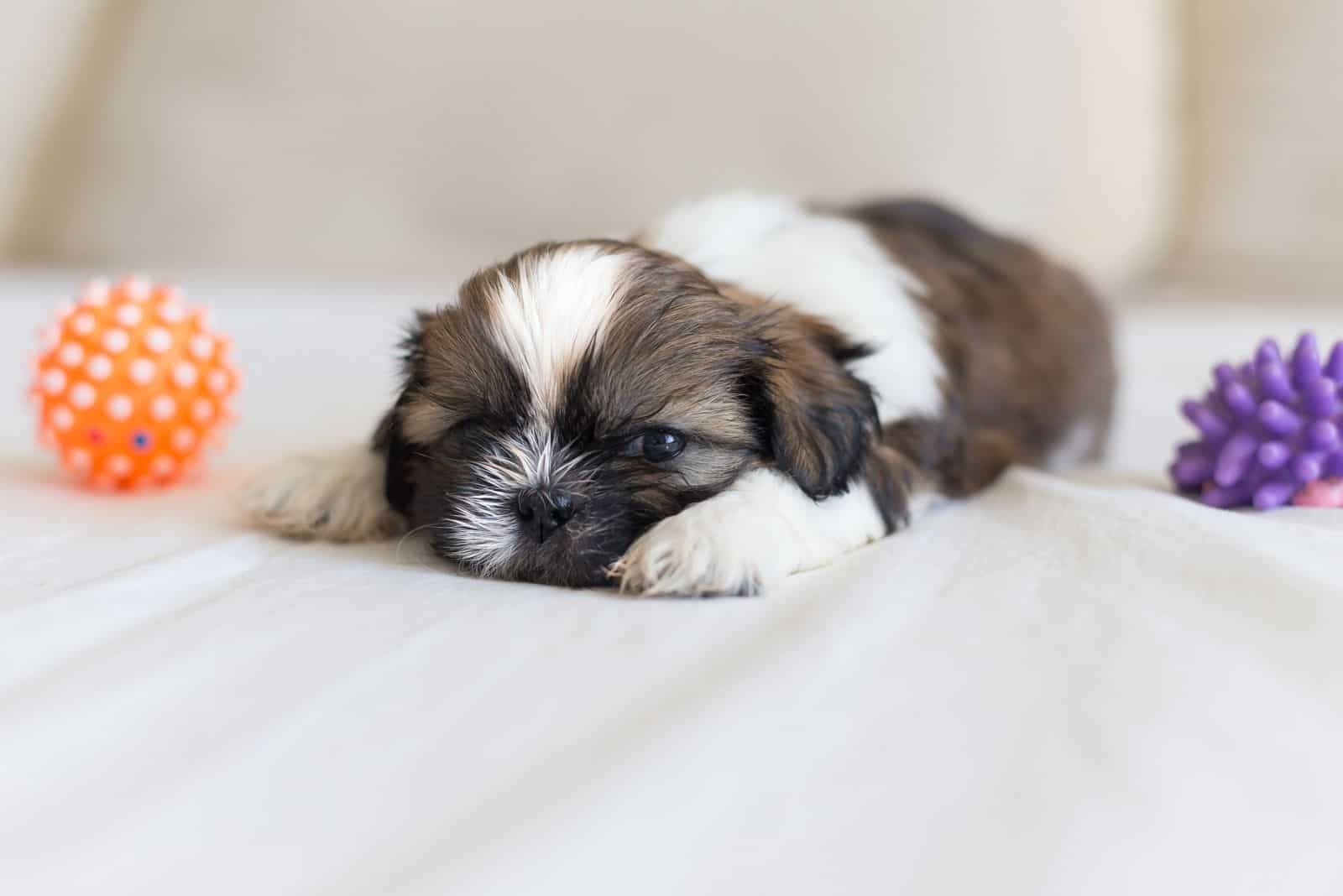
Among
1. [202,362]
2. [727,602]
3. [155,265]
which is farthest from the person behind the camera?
[155,265]

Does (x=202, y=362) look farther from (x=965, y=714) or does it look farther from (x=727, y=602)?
(x=965, y=714)

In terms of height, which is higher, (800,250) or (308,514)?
(800,250)

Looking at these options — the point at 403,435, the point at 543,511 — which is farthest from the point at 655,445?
the point at 403,435

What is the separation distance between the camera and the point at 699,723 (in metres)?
1.17

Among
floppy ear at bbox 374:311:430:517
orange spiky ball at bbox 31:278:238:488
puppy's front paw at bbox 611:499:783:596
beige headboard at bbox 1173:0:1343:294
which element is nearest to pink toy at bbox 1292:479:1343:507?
puppy's front paw at bbox 611:499:783:596

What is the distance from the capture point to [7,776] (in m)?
1.12

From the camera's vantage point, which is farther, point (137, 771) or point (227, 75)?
point (227, 75)

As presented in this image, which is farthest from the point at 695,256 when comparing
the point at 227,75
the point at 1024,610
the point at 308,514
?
the point at 227,75

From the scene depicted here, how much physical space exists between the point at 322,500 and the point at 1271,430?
1.44m

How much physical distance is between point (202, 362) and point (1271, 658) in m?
1.72

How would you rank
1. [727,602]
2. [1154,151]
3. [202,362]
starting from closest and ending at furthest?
[727,602]
[202,362]
[1154,151]

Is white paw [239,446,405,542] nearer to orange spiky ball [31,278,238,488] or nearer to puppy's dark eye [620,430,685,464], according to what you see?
orange spiky ball [31,278,238,488]

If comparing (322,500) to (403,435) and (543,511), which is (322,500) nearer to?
(403,435)

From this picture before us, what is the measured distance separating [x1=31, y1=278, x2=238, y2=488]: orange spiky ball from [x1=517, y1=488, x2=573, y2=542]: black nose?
0.79 metres
